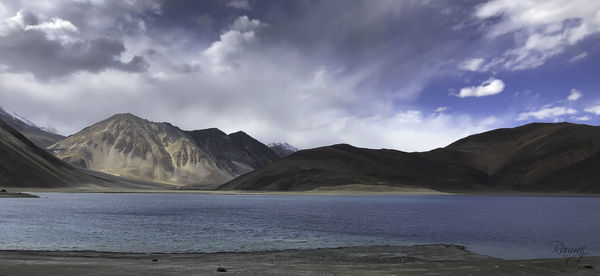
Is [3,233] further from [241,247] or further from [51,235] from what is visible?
[241,247]

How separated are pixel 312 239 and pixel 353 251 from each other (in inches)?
341

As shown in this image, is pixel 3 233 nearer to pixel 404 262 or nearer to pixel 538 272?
pixel 404 262

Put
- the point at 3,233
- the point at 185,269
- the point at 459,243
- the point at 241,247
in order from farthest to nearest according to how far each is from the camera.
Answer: the point at 3,233, the point at 459,243, the point at 241,247, the point at 185,269

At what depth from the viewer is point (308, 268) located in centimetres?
2112

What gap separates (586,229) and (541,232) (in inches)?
255

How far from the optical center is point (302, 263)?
24.0 metres

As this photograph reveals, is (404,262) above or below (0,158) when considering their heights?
below

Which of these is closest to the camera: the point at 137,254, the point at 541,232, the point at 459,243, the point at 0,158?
the point at 137,254

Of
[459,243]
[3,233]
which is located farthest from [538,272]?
[3,233]

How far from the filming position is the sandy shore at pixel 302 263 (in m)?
19.1

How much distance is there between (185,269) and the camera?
1983 centimetres

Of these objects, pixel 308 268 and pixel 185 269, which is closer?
pixel 185 269

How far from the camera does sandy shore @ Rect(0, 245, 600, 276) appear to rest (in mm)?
19094

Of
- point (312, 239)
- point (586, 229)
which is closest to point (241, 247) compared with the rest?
point (312, 239)
